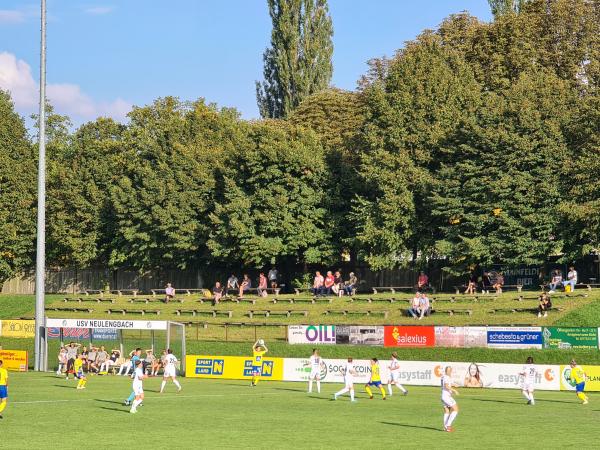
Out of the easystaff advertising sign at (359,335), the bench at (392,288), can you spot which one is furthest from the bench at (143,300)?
the easystaff advertising sign at (359,335)

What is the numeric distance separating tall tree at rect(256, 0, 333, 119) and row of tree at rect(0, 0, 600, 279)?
121 inches

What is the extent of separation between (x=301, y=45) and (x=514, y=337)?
173 feet

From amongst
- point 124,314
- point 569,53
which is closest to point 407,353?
point 124,314

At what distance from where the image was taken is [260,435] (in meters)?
26.4

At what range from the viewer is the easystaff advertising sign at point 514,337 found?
49.3 m

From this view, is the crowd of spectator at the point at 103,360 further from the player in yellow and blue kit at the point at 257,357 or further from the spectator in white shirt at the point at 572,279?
the spectator in white shirt at the point at 572,279

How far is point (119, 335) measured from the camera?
54.1 m

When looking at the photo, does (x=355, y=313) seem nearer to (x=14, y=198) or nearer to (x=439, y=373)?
(x=439, y=373)

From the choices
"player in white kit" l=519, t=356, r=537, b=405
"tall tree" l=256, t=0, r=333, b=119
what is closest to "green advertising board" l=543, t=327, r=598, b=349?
"player in white kit" l=519, t=356, r=537, b=405

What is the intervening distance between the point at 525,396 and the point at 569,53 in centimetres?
4031

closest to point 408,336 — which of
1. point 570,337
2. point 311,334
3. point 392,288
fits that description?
point 311,334

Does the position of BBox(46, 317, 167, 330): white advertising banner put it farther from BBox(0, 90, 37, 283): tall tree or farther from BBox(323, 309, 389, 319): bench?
BBox(0, 90, 37, 283): tall tree

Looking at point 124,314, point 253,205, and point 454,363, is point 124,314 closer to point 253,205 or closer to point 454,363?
point 253,205

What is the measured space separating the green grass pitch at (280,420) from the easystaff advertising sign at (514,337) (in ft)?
21.1
